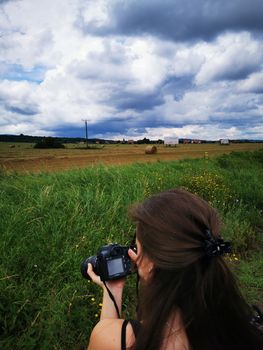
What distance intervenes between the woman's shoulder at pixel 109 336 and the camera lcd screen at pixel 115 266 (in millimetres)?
345

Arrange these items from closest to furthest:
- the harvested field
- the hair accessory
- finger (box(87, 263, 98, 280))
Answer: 1. the hair accessory
2. finger (box(87, 263, 98, 280))
3. the harvested field

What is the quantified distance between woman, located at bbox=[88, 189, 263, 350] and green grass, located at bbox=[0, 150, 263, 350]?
131 cm

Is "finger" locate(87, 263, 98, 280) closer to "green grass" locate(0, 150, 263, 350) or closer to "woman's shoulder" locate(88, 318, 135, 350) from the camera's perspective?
"woman's shoulder" locate(88, 318, 135, 350)

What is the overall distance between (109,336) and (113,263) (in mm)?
450

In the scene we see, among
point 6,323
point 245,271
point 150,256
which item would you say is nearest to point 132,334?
point 150,256

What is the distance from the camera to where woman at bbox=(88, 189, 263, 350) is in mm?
1519

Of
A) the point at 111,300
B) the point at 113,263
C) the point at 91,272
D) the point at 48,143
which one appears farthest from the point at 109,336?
the point at 48,143

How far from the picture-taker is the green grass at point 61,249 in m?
3.33

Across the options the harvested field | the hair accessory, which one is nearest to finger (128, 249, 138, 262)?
the hair accessory

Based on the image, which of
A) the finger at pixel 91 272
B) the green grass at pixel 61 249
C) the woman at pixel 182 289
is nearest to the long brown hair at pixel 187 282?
the woman at pixel 182 289

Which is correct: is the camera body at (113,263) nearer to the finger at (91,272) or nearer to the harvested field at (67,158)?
the finger at (91,272)

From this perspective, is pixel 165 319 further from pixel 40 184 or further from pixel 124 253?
pixel 40 184

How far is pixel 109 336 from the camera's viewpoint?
5.28 feet

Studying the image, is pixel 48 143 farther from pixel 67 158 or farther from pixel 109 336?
pixel 109 336
